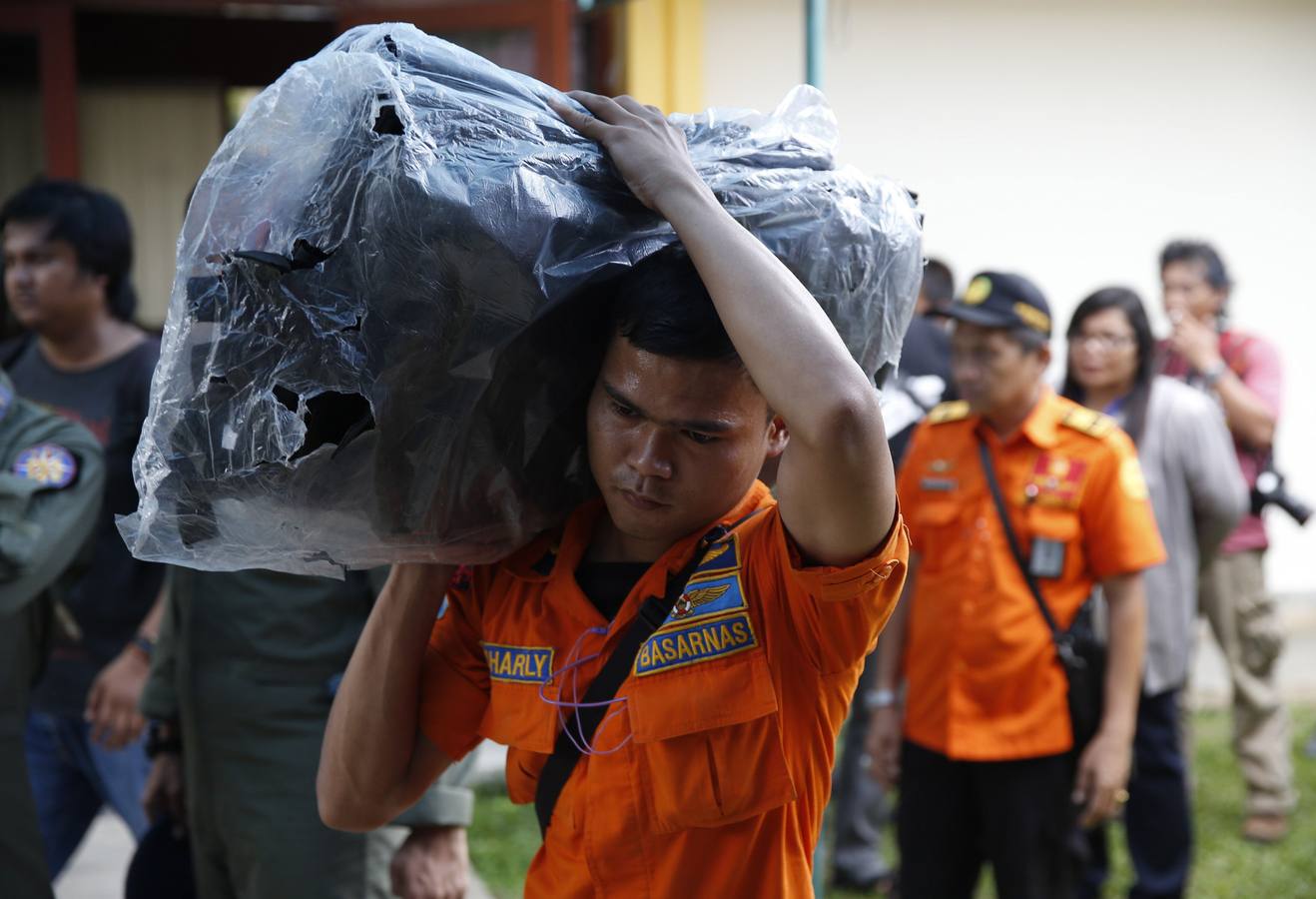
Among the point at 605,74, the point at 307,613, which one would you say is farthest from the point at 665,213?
the point at 605,74

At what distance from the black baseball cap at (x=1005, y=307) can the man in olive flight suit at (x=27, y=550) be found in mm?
2278

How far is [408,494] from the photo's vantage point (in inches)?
67.9

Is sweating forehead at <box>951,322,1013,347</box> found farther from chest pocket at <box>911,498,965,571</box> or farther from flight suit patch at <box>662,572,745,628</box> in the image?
flight suit patch at <box>662,572,745,628</box>

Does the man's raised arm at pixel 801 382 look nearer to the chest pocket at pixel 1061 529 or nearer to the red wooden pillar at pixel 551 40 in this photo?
the chest pocket at pixel 1061 529

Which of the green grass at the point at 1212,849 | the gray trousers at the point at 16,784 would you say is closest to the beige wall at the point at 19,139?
the green grass at the point at 1212,849

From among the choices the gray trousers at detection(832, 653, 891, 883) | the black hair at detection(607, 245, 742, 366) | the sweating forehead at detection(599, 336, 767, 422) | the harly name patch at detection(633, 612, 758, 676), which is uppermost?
the black hair at detection(607, 245, 742, 366)

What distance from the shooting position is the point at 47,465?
108 inches

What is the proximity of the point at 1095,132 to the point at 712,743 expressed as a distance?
692 cm

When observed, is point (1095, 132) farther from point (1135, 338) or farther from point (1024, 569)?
point (1024, 569)

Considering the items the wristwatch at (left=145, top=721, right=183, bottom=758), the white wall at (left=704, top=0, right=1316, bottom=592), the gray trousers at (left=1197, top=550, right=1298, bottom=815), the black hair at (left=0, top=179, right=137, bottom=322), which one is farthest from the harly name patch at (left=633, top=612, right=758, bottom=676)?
the white wall at (left=704, top=0, right=1316, bottom=592)

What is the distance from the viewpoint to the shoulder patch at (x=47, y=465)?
273 centimetres

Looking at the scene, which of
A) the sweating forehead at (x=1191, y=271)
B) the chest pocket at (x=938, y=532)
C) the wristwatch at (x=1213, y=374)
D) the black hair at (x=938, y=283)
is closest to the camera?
the chest pocket at (x=938, y=532)

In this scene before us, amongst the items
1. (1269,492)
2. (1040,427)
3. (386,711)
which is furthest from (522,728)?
(1269,492)

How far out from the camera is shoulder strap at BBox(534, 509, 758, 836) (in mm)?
1772
